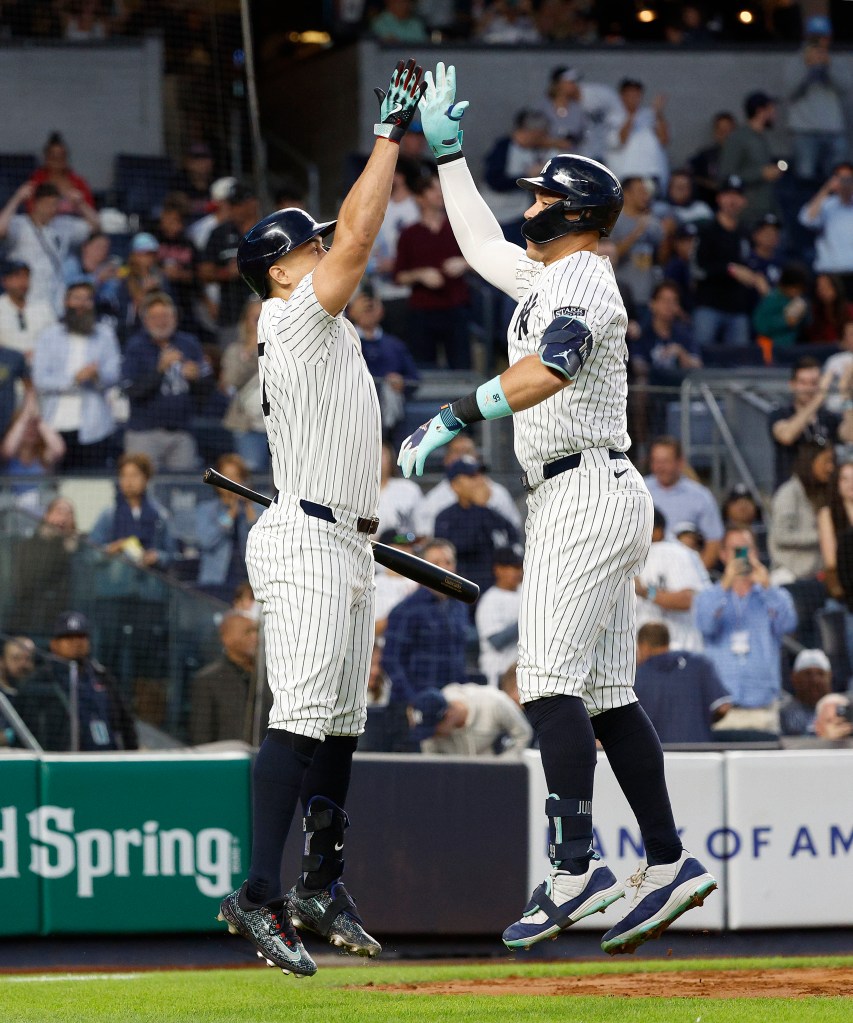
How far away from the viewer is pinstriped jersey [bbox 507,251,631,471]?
4.96 metres

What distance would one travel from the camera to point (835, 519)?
10.4 metres

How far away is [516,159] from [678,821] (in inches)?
291

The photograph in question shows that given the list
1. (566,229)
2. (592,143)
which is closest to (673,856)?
(566,229)

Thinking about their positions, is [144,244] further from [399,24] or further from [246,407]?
[399,24]

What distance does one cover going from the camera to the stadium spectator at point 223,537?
10.1m

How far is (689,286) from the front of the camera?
1402 cm

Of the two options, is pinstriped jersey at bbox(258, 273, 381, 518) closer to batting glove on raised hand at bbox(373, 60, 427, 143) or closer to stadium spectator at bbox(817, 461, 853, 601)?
batting glove on raised hand at bbox(373, 60, 427, 143)

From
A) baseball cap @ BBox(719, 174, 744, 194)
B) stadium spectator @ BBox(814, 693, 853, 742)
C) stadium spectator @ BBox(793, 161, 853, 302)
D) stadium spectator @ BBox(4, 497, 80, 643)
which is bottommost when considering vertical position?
stadium spectator @ BBox(814, 693, 853, 742)

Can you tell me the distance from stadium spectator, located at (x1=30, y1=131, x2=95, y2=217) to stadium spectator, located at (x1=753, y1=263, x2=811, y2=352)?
543 centimetres

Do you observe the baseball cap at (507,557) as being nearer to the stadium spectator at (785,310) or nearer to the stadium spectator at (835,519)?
the stadium spectator at (835,519)

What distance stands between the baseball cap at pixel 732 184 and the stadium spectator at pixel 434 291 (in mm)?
2741

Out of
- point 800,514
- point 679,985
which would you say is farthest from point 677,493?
point 679,985

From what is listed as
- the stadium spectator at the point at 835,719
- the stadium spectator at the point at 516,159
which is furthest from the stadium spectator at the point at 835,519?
the stadium spectator at the point at 516,159

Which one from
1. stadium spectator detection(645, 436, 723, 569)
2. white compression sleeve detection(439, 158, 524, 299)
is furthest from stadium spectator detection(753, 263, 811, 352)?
white compression sleeve detection(439, 158, 524, 299)
